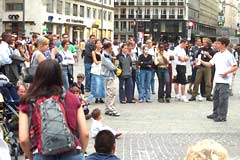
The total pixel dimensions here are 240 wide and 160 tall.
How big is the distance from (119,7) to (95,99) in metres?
114

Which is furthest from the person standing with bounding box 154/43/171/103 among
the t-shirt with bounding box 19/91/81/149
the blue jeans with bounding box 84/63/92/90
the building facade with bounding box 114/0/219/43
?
the building facade with bounding box 114/0/219/43

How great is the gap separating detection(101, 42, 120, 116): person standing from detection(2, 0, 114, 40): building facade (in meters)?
41.7

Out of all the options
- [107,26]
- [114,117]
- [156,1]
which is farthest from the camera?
[156,1]

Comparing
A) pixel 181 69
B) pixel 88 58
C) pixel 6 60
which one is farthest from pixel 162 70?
pixel 6 60

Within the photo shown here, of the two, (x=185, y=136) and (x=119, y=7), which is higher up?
(x=119, y=7)

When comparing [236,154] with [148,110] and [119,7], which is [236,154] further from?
[119,7]

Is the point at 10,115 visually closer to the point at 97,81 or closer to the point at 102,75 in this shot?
the point at 102,75

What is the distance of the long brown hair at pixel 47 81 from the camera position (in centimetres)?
473

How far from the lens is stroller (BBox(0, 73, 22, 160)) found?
7.99m

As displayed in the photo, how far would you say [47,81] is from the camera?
476 cm

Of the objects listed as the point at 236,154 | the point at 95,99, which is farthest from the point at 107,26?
the point at 236,154

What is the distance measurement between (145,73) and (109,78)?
2.96 m

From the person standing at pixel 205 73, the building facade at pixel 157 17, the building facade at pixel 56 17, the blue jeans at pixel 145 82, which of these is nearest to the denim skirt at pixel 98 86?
the blue jeans at pixel 145 82

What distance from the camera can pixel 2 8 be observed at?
6806 cm
